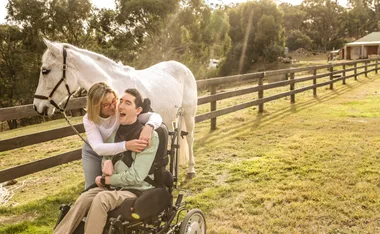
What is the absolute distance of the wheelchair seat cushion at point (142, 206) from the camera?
8.61 feet

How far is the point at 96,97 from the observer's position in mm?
3006

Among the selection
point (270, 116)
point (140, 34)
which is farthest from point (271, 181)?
point (140, 34)

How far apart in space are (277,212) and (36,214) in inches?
114

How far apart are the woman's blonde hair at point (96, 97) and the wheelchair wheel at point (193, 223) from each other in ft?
3.83

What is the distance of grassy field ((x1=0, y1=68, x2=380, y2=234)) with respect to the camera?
Answer: 4008mm

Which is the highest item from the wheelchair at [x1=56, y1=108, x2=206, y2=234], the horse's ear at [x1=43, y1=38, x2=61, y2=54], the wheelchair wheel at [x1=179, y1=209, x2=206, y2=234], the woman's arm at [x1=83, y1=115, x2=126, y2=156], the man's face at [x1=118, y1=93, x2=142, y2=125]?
the horse's ear at [x1=43, y1=38, x2=61, y2=54]

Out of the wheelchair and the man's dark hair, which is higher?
the man's dark hair

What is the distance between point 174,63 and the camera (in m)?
5.92

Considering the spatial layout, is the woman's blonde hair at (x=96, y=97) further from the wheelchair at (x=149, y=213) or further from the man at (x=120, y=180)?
the wheelchair at (x=149, y=213)

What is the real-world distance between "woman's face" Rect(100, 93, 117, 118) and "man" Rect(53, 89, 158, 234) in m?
0.18

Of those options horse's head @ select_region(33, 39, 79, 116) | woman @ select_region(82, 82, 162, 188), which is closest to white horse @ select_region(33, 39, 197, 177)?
horse's head @ select_region(33, 39, 79, 116)

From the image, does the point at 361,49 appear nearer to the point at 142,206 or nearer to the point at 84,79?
the point at 84,79

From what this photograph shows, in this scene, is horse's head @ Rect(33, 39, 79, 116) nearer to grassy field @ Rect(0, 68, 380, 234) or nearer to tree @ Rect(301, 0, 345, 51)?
grassy field @ Rect(0, 68, 380, 234)

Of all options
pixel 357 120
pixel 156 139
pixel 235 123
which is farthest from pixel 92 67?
pixel 357 120
